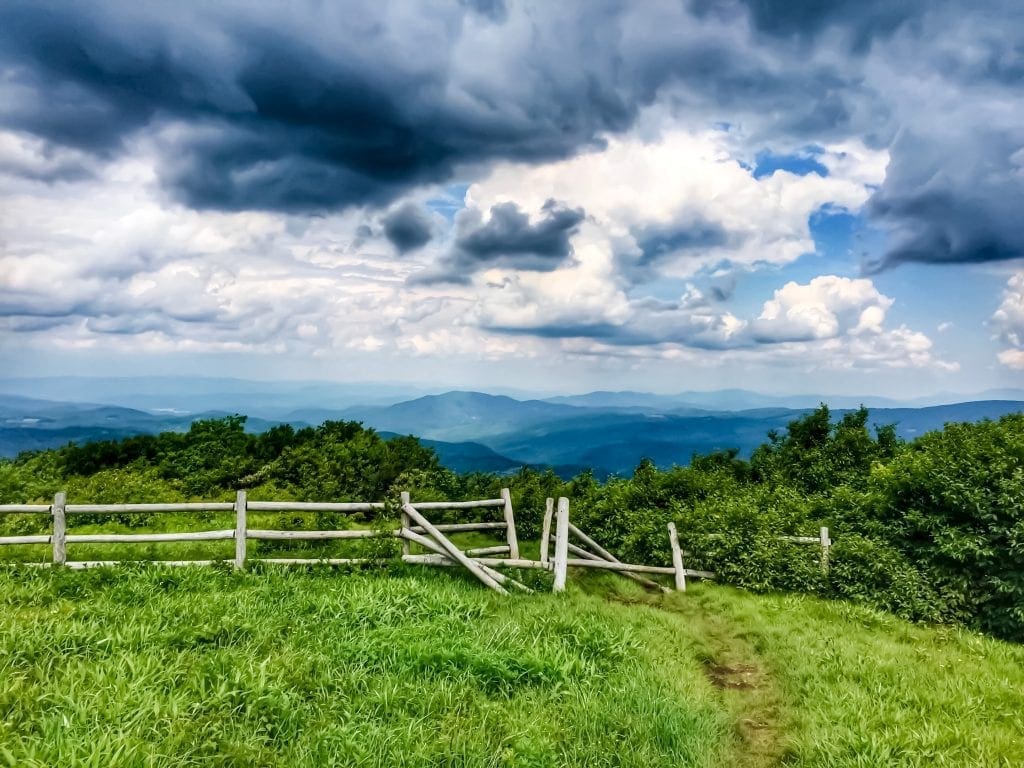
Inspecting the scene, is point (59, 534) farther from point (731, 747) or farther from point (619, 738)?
point (731, 747)

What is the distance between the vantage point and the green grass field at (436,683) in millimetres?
5422

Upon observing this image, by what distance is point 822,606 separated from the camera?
38.4 ft

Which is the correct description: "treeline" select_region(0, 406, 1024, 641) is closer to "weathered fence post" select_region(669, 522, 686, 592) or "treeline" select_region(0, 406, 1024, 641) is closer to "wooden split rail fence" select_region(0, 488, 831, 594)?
"weathered fence post" select_region(669, 522, 686, 592)

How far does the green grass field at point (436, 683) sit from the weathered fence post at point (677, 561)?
282 centimetres

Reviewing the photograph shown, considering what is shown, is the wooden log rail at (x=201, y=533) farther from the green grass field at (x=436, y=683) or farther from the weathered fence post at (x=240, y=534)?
the green grass field at (x=436, y=683)

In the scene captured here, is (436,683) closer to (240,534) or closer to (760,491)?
(240,534)

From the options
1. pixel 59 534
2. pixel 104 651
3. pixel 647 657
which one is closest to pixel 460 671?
pixel 647 657

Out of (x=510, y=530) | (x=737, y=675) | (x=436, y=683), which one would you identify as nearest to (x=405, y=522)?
(x=510, y=530)

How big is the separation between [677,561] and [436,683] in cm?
785

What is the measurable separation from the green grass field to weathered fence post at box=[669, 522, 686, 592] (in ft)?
9.25

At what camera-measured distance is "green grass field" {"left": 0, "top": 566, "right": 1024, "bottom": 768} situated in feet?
17.8

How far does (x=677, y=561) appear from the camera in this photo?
43.4 feet

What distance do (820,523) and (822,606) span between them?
3376 millimetres

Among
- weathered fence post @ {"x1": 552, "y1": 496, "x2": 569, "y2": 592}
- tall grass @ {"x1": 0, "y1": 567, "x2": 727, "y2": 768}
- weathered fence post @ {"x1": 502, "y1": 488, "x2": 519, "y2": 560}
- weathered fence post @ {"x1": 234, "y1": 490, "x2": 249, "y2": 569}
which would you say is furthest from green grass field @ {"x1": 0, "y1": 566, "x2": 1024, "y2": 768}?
weathered fence post @ {"x1": 502, "y1": 488, "x2": 519, "y2": 560}
